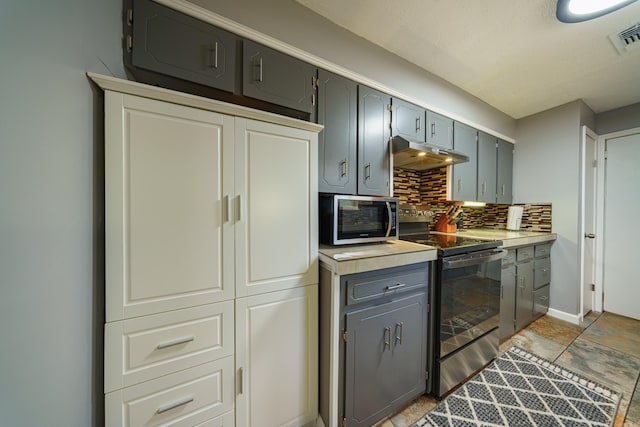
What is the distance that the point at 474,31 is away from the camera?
1.56 meters

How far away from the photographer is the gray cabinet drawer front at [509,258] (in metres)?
2.04

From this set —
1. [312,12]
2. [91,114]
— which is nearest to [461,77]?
[312,12]

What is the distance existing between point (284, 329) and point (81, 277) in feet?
2.78

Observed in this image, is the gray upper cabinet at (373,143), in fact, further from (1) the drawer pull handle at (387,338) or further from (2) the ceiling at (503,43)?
(1) the drawer pull handle at (387,338)

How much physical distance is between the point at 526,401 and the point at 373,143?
2.06m

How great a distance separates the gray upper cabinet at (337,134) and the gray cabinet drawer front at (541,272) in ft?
8.23

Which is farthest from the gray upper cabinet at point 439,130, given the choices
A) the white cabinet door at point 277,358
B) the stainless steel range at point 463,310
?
the white cabinet door at point 277,358

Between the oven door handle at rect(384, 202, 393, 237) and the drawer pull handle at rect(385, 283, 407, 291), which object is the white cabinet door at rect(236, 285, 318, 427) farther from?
the oven door handle at rect(384, 202, 393, 237)

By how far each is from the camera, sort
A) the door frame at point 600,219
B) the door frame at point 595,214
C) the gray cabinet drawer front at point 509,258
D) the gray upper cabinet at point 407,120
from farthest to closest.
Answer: the door frame at point 600,219 → the door frame at point 595,214 → the gray cabinet drawer front at point 509,258 → the gray upper cabinet at point 407,120

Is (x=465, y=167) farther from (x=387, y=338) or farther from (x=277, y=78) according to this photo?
(x=277, y=78)

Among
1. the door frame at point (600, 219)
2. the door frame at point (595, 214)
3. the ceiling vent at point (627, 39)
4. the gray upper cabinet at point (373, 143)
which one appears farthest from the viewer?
the door frame at point (600, 219)

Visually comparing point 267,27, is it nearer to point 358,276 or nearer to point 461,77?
point 358,276

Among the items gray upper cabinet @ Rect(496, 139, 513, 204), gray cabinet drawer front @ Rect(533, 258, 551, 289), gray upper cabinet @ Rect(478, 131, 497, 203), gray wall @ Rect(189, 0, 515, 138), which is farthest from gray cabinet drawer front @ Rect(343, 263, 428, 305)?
gray upper cabinet @ Rect(496, 139, 513, 204)

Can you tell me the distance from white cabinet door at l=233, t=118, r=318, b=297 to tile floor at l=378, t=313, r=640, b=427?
1.16 metres
